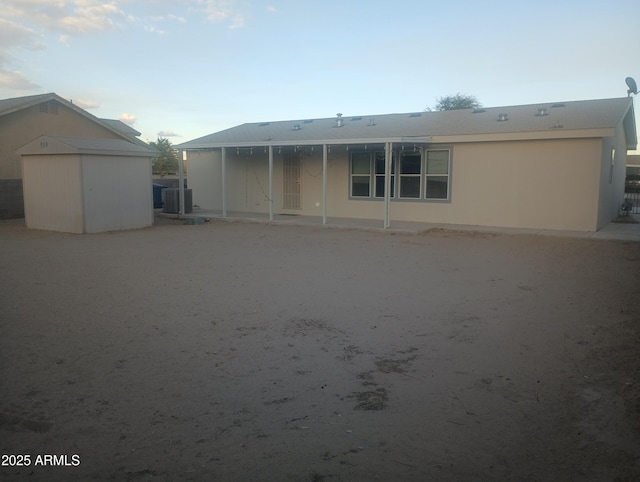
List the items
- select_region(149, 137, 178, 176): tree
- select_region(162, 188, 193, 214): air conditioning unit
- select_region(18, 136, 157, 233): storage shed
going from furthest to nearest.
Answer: select_region(149, 137, 178, 176): tree, select_region(162, 188, 193, 214): air conditioning unit, select_region(18, 136, 157, 233): storage shed

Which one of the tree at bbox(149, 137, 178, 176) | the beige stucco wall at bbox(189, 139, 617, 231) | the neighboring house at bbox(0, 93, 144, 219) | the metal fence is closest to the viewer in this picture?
the beige stucco wall at bbox(189, 139, 617, 231)

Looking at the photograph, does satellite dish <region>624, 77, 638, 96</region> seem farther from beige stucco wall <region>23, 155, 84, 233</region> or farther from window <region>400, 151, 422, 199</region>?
beige stucco wall <region>23, 155, 84, 233</region>

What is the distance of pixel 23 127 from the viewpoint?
19578 mm

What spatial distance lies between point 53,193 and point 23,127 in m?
5.77

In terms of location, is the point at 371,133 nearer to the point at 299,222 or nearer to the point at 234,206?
the point at 299,222

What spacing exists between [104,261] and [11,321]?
4439 millimetres

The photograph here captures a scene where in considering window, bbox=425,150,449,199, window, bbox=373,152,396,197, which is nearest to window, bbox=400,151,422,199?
window, bbox=425,150,449,199

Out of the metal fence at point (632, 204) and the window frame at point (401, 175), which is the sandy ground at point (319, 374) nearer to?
the window frame at point (401, 175)

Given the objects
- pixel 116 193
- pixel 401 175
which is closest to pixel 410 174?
pixel 401 175

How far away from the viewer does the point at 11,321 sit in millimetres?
6055

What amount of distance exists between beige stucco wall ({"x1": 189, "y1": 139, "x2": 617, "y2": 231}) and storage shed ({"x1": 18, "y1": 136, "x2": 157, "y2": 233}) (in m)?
6.63

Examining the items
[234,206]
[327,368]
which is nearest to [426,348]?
[327,368]

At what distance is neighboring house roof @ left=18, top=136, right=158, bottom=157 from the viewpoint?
14.8m

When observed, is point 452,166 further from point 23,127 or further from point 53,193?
point 23,127
